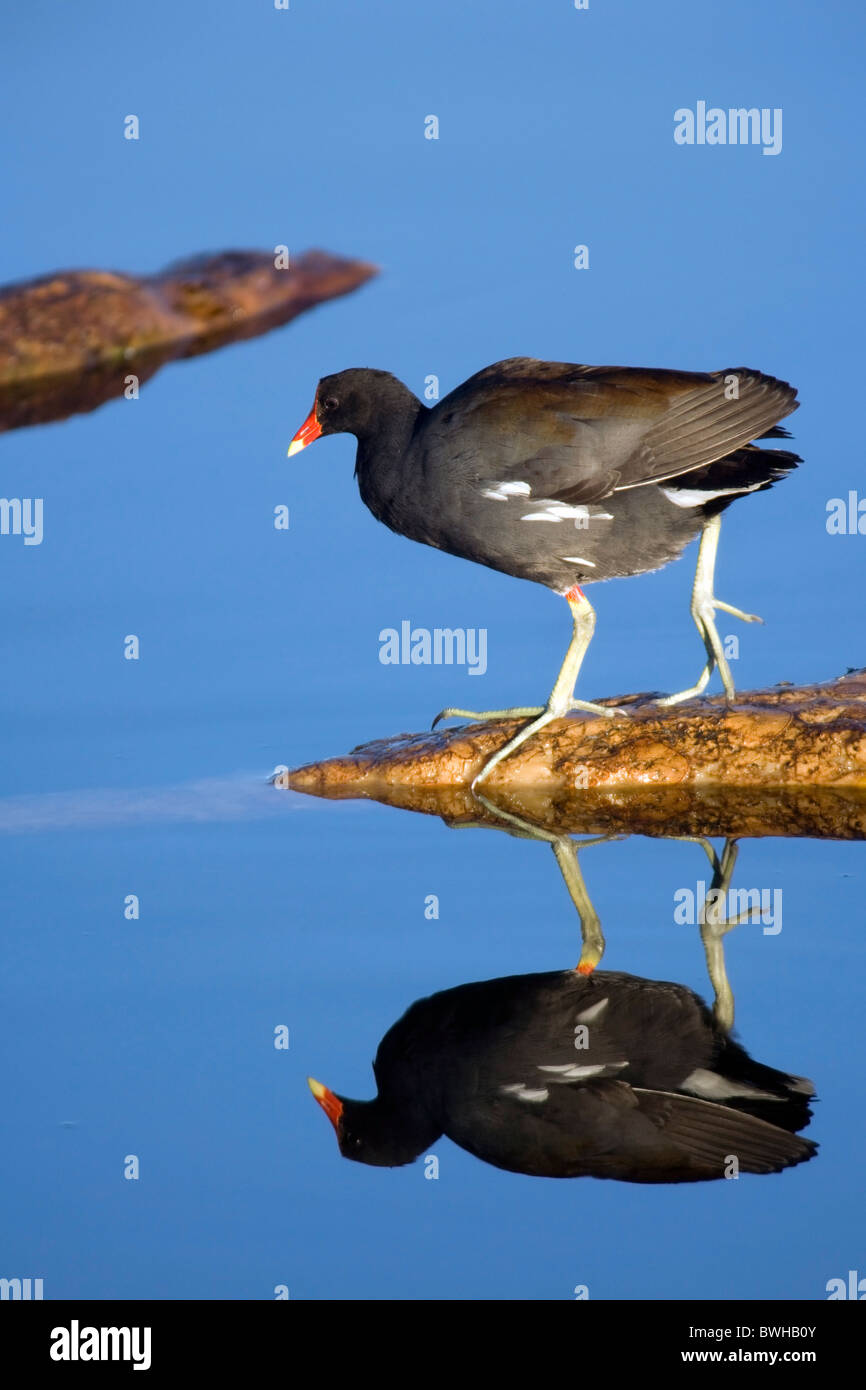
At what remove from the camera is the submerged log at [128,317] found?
12.3 metres

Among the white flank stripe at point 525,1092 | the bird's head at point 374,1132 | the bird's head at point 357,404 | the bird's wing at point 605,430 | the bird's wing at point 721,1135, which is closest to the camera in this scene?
the bird's wing at point 721,1135

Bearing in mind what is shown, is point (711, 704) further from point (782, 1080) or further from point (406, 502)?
point (782, 1080)

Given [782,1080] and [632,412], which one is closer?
[782,1080]

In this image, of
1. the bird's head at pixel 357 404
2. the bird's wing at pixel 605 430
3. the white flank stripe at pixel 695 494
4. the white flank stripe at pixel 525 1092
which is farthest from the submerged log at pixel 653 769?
the white flank stripe at pixel 525 1092

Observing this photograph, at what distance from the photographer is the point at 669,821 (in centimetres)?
721

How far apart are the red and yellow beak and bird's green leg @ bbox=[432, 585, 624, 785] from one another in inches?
99.3

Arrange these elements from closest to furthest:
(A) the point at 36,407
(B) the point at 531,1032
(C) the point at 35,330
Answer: (B) the point at 531,1032 < (A) the point at 36,407 < (C) the point at 35,330

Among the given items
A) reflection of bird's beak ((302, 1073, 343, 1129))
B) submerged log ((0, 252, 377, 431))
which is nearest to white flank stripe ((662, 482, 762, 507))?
reflection of bird's beak ((302, 1073, 343, 1129))

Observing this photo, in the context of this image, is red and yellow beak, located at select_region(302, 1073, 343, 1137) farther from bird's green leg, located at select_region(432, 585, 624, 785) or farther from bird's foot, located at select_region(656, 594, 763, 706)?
bird's foot, located at select_region(656, 594, 763, 706)

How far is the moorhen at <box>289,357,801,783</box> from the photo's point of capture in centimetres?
728

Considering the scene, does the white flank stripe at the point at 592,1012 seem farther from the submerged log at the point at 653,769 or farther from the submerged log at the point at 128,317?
the submerged log at the point at 128,317

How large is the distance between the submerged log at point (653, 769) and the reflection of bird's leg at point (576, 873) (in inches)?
2.5

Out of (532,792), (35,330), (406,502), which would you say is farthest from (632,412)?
(35,330)

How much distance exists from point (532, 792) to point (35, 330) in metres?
6.54
